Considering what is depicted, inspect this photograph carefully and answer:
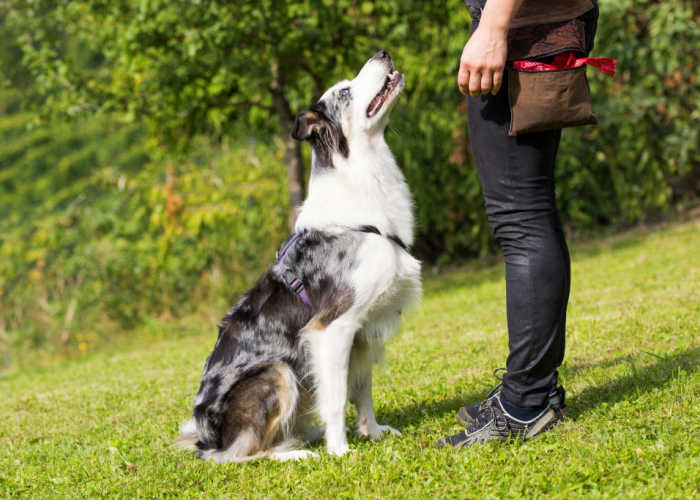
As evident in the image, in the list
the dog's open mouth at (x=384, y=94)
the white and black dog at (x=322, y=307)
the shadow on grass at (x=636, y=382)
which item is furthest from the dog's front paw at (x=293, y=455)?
the dog's open mouth at (x=384, y=94)

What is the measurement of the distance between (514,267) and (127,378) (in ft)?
14.2

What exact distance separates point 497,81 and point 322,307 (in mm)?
1256

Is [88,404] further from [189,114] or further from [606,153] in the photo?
[606,153]

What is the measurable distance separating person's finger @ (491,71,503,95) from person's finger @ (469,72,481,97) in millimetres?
53

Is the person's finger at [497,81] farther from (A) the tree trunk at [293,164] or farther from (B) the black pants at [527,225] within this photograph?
(A) the tree trunk at [293,164]

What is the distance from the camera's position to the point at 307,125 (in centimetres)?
343

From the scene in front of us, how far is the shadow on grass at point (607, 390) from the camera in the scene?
3332 millimetres

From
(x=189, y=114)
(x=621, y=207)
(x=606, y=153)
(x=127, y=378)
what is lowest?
(x=127, y=378)

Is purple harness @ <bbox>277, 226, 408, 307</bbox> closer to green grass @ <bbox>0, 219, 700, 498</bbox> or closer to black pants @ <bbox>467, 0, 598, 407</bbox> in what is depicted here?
black pants @ <bbox>467, 0, 598, 407</bbox>

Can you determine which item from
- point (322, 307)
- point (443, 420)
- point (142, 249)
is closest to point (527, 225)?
point (322, 307)

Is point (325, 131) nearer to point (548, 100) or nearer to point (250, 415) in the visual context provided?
point (548, 100)

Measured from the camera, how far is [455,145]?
9.65 meters

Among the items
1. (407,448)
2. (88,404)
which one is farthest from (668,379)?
(88,404)

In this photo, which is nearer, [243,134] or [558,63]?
[558,63]
